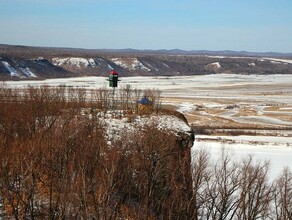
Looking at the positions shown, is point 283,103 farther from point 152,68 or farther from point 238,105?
point 152,68

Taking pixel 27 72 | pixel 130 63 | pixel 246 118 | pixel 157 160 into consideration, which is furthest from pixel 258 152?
pixel 130 63

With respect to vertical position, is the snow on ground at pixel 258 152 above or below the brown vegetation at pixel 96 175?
below

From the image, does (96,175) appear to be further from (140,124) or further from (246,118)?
(246,118)

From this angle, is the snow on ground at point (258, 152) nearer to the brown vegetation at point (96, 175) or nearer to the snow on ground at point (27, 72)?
the brown vegetation at point (96, 175)

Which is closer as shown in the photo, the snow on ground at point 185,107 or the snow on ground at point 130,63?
the snow on ground at point 185,107

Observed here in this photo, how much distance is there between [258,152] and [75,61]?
398 ft

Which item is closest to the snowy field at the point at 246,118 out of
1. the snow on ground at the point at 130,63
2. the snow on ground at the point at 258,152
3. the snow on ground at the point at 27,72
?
the snow on ground at the point at 258,152

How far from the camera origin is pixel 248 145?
38.8 metres

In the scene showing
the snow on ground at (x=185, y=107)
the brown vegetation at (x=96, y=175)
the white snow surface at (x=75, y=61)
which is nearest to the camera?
the brown vegetation at (x=96, y=175)

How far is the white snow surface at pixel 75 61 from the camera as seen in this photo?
14688 cm

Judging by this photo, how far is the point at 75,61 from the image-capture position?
489 feet

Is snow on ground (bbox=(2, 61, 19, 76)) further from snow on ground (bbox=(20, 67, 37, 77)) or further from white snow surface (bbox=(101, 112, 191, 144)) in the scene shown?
white snow surface (bbox=(101, 112, 191, 144))

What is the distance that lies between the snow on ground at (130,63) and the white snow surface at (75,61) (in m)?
14.5

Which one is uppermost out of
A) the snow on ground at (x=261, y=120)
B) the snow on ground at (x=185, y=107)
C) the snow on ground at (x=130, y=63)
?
the snow on ground at (x=130, y=63)
